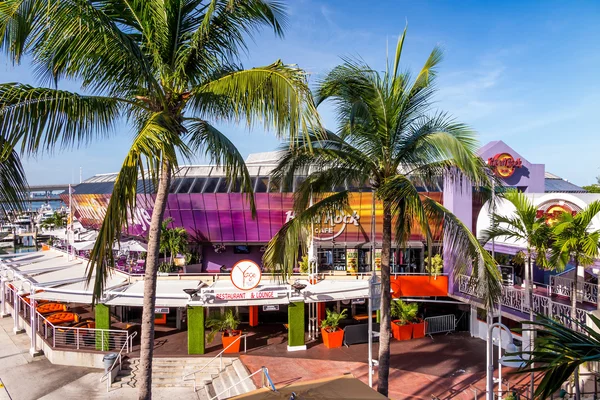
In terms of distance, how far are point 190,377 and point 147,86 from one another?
12.4 meters

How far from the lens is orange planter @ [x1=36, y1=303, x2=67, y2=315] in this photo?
22.3 m

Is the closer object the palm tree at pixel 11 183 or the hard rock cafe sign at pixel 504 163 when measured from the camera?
the palm tree at pixel 11 183

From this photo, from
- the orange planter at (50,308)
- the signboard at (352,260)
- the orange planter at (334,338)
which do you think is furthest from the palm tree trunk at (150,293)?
the orange planter at (50,308)

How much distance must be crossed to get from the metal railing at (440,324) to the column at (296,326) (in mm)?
→ 6357

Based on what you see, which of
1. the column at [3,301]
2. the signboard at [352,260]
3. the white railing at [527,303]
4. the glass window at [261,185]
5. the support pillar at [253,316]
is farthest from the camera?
the glass window at [261,185]

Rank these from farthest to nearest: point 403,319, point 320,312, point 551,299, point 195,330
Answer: point 320,312 → point 403,319 → point 195,330 → point 551,299

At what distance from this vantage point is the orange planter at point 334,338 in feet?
59.1

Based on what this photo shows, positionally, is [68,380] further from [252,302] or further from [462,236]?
[462,236]

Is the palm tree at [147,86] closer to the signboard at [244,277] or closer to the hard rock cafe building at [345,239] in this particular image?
the hard rock cafe building at [345,239]

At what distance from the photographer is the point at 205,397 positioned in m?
14.7

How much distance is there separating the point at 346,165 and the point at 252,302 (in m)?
9.83

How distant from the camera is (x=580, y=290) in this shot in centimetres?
1448

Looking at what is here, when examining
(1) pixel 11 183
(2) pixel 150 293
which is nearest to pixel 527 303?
(2) pixel 150 293

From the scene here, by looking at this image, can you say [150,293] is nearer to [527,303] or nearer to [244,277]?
[244,277]
